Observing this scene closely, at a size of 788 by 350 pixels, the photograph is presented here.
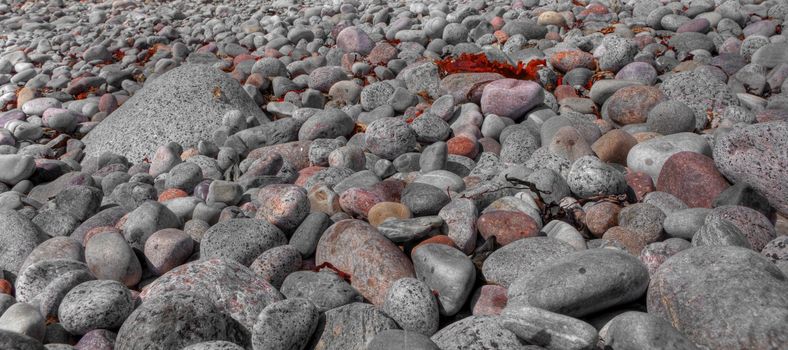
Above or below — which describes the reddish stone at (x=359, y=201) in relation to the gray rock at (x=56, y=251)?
above

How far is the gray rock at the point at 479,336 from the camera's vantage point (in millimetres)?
2381

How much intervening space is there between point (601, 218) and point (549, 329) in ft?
4.26

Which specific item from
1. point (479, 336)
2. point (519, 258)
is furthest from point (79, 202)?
point (479, 336)

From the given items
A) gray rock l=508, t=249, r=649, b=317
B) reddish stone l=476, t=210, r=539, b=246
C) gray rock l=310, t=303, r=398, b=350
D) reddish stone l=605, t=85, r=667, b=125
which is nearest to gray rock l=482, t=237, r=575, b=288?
reddish stone l=476, t=210, r=539, b=246

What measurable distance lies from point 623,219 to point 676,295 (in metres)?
0.94

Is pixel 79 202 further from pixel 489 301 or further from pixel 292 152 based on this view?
pixel 489 301

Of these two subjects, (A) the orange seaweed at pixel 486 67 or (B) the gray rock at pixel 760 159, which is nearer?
(B) the gray rock at pixel 760 159

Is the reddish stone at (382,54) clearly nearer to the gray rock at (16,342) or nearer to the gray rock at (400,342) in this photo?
the gray rock at (400,342)

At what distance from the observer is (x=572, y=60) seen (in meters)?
6.09

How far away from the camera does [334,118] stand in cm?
545

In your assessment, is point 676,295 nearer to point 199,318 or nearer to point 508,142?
point 199,318

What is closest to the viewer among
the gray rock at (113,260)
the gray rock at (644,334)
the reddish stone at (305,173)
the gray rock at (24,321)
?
the gray rock at (644,334)

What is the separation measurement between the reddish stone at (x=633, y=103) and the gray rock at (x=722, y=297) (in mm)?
2517

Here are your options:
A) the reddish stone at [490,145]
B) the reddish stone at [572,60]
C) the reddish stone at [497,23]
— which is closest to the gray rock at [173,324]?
the reddish stone at [490,145]
